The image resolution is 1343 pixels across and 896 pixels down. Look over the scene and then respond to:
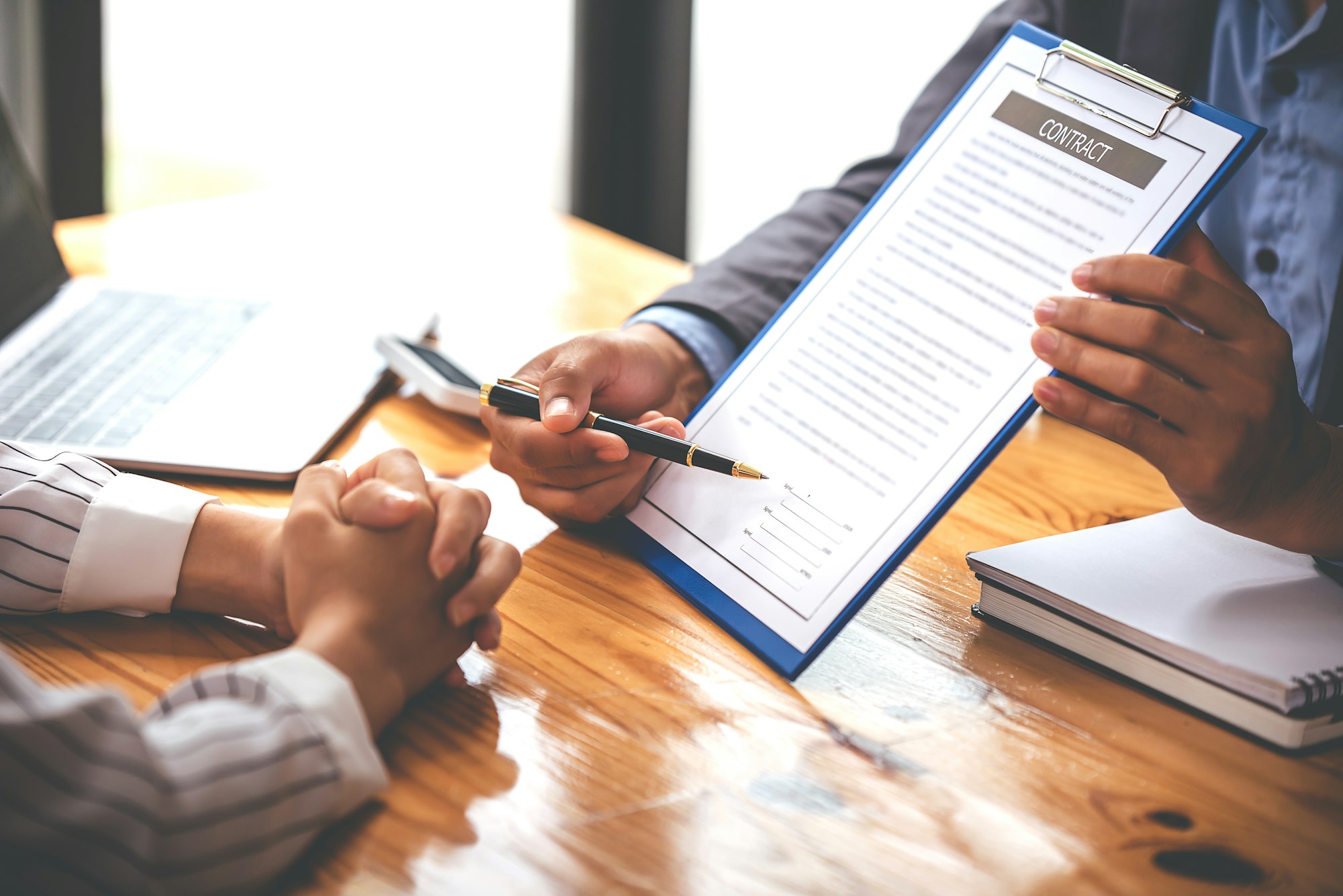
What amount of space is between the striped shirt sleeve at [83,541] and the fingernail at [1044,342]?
1.63 feet

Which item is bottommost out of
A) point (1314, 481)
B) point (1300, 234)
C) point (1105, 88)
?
point (1314, 481)

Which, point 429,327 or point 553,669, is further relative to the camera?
point 429,327

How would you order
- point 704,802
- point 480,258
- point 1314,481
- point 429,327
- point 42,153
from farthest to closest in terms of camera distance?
1. point 42,153
2. point 480,258
3. point 429,327
4. point 1314,481
5. point 704,802

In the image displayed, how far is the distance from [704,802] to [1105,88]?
482mm

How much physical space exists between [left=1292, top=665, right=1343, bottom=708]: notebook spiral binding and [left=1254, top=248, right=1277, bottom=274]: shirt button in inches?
20.8

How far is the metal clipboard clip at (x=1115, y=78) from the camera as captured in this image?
0.57m

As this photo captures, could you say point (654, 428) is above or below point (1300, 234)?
below

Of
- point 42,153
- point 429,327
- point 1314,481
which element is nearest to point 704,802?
point 1314,481

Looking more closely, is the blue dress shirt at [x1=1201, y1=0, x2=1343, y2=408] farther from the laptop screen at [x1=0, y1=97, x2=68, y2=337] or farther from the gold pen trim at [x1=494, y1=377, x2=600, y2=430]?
the laptop screen at [x1=0, y1=97, x2=68, y2=337]

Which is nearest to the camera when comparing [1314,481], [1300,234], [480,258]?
[1314,481]

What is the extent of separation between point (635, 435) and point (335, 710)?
0.28 meters

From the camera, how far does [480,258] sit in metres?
1.38

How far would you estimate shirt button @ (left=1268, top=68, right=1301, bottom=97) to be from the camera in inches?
33.8

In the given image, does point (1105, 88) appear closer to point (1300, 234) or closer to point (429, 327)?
point (1300, 234)
